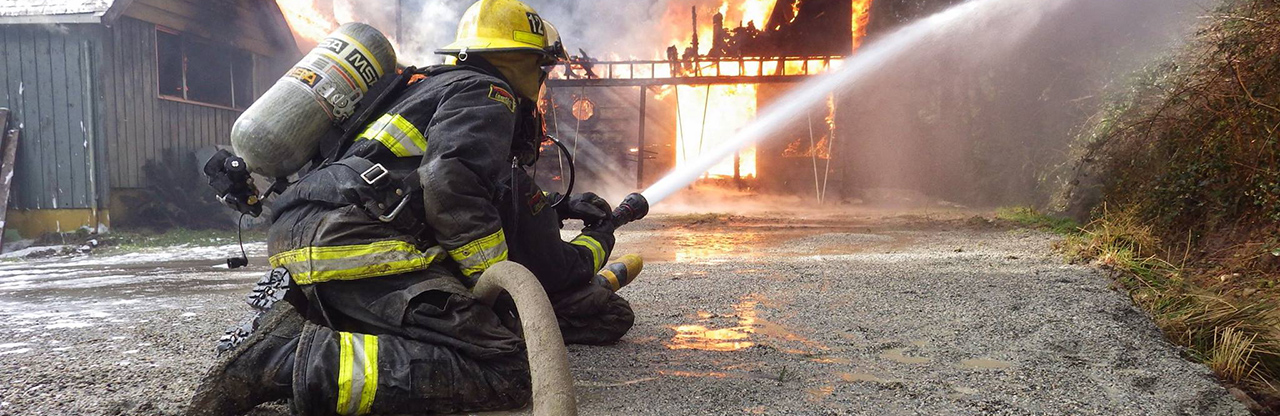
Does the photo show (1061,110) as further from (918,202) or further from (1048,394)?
(1048,394)

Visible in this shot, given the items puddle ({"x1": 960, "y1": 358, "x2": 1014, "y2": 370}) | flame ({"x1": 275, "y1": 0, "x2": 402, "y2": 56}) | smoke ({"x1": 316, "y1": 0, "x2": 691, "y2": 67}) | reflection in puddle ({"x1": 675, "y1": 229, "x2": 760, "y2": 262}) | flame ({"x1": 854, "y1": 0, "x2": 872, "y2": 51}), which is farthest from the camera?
smoke ({"x1": 316, "y1": 0, "x2": 691, "y2": 67})

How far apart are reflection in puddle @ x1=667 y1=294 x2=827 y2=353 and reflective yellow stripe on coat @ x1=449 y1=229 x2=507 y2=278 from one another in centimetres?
104

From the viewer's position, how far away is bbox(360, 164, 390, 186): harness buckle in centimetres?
256

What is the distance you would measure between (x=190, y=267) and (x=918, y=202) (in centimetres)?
1247

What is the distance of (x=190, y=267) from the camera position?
7.12 meters

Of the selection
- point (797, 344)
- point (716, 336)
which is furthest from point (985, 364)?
point (716, 336)

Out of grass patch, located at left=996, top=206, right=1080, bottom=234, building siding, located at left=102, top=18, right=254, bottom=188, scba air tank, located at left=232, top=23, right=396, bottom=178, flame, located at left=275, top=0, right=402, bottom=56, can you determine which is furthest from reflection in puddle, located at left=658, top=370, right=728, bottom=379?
flame, located at left=275, top=0, right=402, bottom=56

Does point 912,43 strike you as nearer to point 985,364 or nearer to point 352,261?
point 985,364

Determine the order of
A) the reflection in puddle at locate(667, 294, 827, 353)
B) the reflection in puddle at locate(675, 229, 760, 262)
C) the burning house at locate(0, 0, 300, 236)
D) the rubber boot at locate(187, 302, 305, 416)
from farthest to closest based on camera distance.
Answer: the burning house at locate(0, 0, 300, 236), the reflection in puddle at locate(675, 229, 760, 262), the reflection in puddle at locate(667, 294, 827, 353), the rubber boot at locate(187, 302, 305, 416)

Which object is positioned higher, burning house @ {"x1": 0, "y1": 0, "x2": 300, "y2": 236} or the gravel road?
burning house @ {"x1": 0, "y1": 0, "x2": 300, "y2": 236}

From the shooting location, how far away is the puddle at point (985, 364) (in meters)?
2.87

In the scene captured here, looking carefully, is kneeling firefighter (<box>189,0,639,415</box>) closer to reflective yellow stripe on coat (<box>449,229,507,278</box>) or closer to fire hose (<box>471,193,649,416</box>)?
reflective yellow stripe on coat (<box>449,229,507,278</box>)

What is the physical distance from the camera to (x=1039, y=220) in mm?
8867

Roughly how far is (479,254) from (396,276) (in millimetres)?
281
